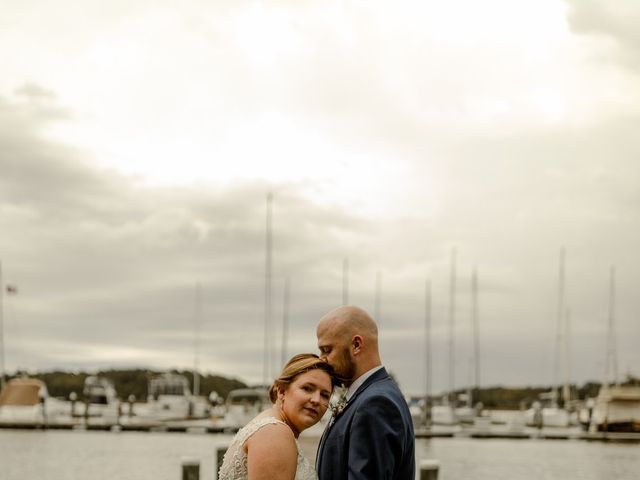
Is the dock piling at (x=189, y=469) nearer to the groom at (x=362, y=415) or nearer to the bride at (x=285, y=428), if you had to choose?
the groom at (x=362, y=415)

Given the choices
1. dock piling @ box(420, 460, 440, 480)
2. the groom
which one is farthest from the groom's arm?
dock piling @ box(420, 460, 440, 480)

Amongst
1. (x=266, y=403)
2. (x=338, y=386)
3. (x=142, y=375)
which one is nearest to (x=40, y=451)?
(x=266, y=403)

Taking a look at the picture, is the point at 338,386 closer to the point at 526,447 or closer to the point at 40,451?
the point at 40,451

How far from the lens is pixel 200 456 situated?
154 feet

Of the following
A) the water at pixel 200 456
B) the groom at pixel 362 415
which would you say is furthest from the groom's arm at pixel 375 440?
the water at pixel 200 456

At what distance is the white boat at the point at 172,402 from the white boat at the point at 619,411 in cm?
3753

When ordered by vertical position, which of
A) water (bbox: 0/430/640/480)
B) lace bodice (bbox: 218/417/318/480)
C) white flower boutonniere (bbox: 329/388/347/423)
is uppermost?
white flower boutonniere (bbox: 329/388/347/423)

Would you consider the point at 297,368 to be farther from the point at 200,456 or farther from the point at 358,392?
the point at 200,456

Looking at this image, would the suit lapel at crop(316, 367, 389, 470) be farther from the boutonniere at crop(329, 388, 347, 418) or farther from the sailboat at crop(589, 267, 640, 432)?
the sailboat at crop(589, 267, 640, 432)

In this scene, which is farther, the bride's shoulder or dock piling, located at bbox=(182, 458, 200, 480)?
dock piling, located at bbox=(182, 458, 200, 480)

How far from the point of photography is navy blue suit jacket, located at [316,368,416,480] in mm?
4438

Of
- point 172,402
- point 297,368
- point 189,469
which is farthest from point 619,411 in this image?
point 297,368

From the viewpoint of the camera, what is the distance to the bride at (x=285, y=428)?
4195mm

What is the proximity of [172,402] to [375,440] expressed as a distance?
3558 inches
